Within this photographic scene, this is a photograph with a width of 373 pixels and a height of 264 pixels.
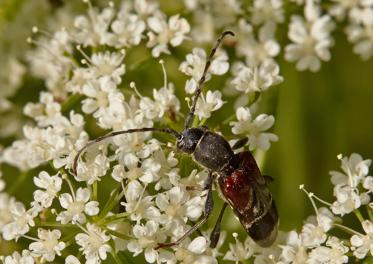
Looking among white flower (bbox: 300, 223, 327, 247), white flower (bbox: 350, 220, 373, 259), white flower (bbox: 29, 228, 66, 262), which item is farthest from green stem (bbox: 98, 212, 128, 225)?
white flower (bbox: 350, 220, 373, 259)

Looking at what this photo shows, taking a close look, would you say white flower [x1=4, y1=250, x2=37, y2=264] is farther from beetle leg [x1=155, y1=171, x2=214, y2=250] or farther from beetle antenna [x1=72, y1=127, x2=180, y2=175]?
beetle leg [x1=155, y1=171, x2=214, y2=250]

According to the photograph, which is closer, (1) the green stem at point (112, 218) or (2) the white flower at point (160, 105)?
(1) the green stem at point (112, 218)

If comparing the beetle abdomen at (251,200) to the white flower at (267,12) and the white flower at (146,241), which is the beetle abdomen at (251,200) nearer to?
the white flower at (146,241)

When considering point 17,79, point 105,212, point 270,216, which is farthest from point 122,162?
point 17,79

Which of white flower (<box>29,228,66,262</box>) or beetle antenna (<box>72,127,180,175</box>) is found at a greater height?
beetle antenna (<box>72,127,180,175</box>)

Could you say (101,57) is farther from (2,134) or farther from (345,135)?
(345,135)

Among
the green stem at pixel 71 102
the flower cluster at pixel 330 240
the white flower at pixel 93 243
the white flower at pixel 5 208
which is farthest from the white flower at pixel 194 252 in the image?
the green stem at pixel 71 102

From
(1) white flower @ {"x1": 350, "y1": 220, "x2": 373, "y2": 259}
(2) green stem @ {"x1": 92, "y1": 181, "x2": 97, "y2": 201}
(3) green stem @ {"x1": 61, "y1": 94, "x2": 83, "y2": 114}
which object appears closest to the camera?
(1) white flower @ {"x1": 350, "y1": 220, "x2": 373, "y2": 259}
